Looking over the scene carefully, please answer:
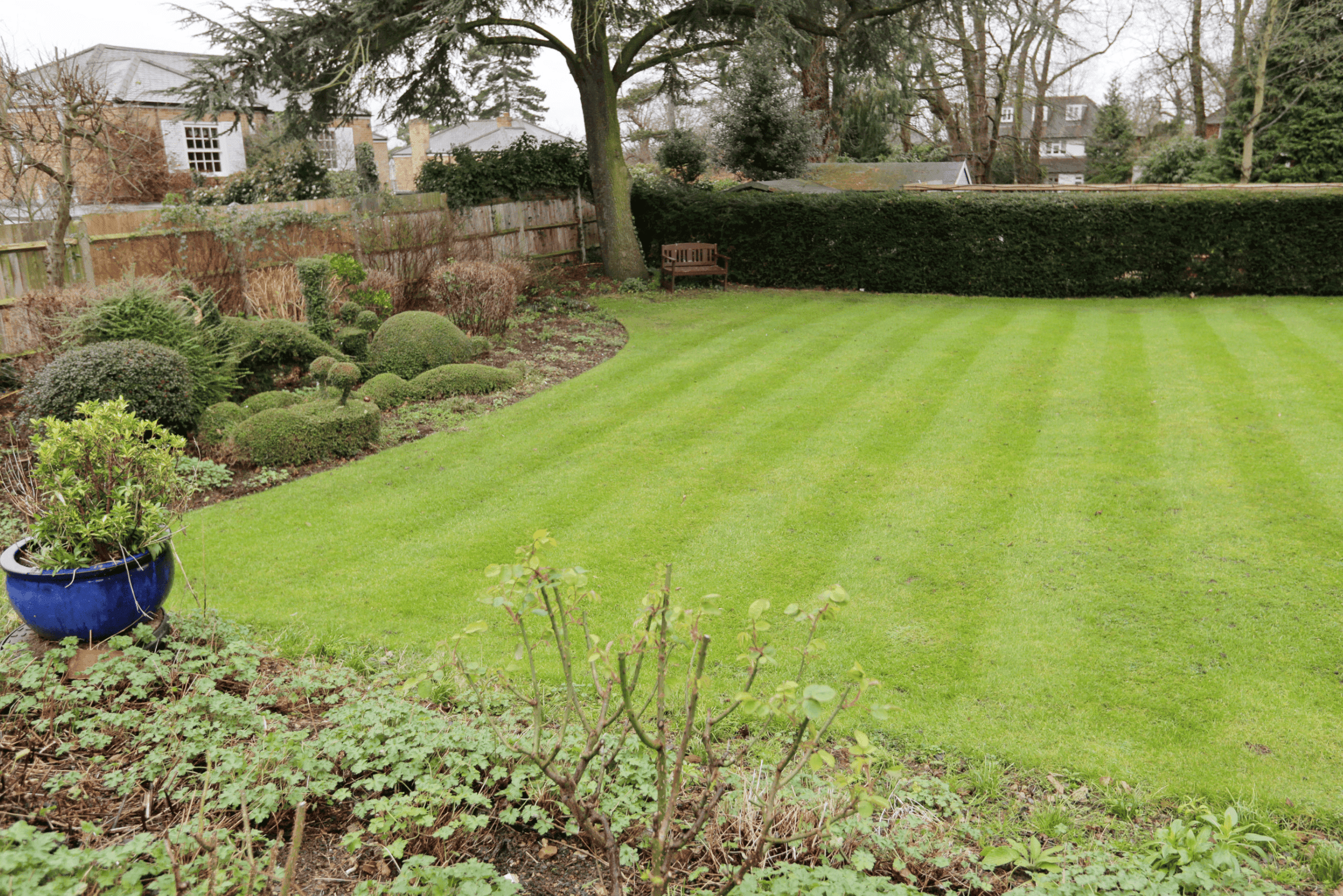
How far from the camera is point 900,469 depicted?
7445 mm

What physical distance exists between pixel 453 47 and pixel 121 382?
10.6m

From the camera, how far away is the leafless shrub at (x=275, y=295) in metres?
11.0

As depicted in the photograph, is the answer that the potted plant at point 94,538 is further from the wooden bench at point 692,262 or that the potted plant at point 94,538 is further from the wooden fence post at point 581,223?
the wooden fence post at point 581,223

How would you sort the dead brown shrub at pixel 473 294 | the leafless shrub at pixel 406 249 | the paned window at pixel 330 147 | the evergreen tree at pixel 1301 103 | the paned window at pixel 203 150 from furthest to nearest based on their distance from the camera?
the paned window at pixel 330 147 < the paned window at pixel 203 150 < the evergreen tree at pixel 1301 103 < the leafless shrub at pixel 406 249 < the dead brown shrub at pixel 473 294

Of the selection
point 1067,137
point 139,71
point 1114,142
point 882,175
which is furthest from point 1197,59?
point 139,71

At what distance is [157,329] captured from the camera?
8188 millimetres

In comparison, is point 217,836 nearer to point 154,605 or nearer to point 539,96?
point 154,605

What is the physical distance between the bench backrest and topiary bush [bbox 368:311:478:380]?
749 centimetres

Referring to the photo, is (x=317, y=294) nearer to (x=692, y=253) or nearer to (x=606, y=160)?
(x=606, y=160)

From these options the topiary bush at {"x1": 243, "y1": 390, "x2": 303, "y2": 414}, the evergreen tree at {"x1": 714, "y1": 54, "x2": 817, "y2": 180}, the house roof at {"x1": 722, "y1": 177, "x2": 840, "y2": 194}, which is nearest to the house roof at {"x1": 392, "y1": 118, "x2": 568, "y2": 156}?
the evergreen tree at {"x1": 714, "y1": 54, "x2": 817, "y2": 180}

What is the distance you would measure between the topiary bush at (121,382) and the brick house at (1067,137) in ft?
168

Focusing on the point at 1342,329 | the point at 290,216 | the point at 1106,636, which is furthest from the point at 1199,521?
the point at 290,216

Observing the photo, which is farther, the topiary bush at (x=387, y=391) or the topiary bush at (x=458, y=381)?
the topiary bush at (x=458, y=381)

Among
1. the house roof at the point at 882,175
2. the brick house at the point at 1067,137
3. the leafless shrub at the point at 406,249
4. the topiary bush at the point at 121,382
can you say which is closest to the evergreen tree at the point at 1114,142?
the brick house at the point at 1067,137
